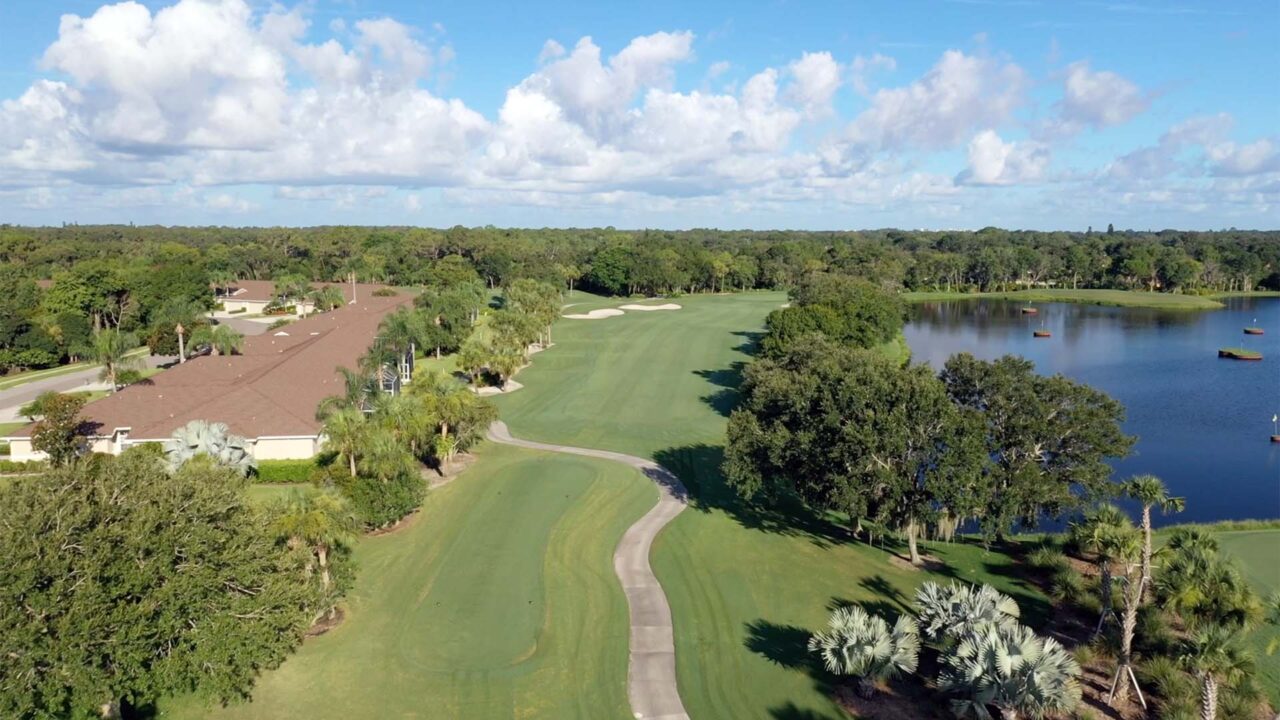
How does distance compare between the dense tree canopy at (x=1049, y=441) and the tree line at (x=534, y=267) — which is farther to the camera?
the tree line at (x=534, y=267)

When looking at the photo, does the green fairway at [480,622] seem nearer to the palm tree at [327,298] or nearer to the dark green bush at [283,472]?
the dark green bush at [283,472]

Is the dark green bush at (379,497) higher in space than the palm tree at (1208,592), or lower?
lower

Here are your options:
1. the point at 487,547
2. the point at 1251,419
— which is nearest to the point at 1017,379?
the point at 487,547

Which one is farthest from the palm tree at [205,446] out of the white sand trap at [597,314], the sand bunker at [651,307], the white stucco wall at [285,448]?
the sand bunker at [651,307]

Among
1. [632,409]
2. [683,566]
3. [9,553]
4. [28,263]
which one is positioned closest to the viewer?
[9,553]

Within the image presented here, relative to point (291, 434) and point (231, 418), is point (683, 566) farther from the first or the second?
point (231, 418)

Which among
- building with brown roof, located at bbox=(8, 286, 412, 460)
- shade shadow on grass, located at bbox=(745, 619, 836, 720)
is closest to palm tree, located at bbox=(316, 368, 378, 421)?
building with brown roof, located at bbox=(8, 286, 412, 460)

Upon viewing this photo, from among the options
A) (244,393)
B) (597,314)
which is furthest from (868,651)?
(597,314)
